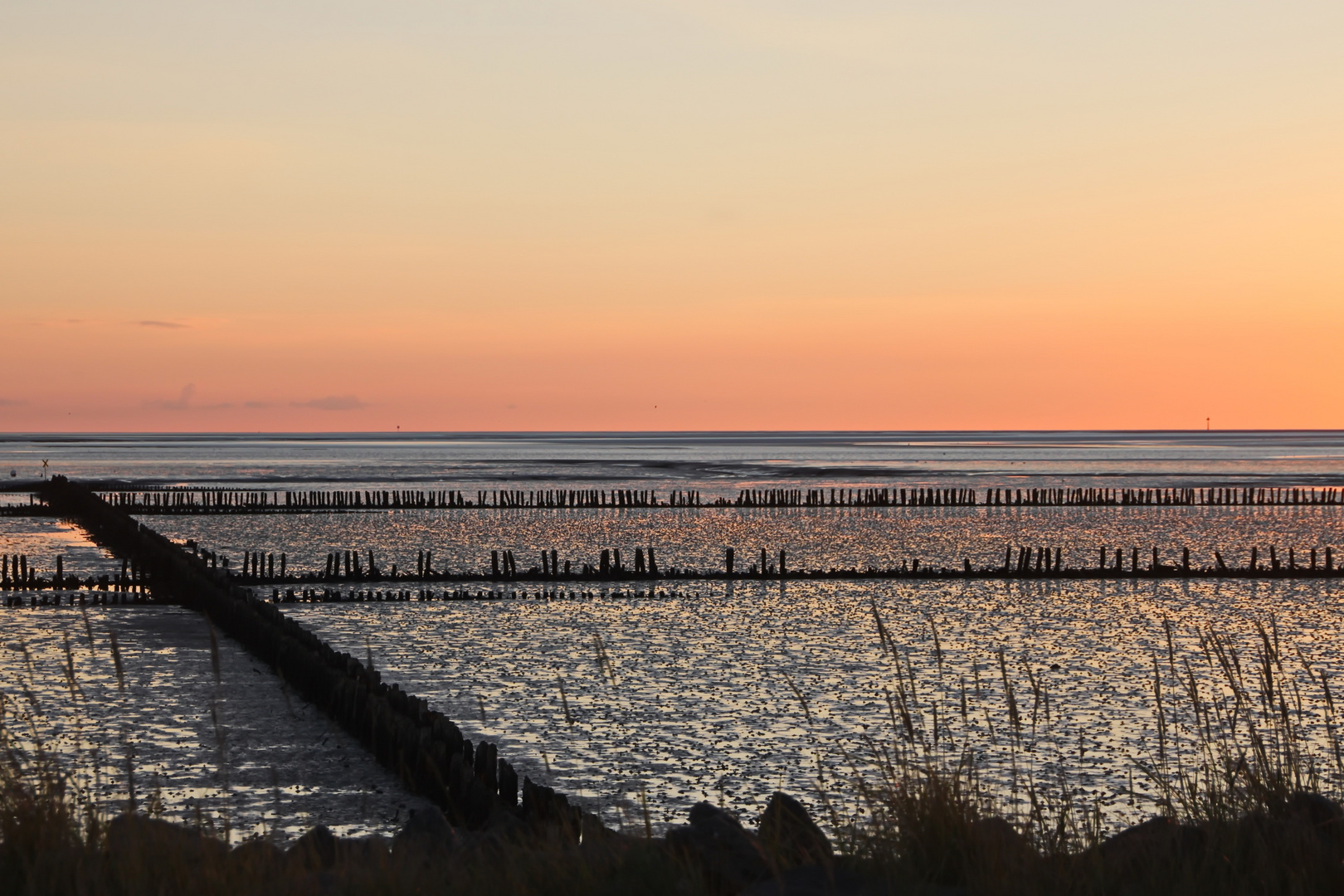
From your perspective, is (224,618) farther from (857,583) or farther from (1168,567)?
(1168,567)

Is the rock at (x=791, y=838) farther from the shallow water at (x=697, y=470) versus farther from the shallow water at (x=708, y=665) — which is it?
the shallow water at (x=697, y=470)

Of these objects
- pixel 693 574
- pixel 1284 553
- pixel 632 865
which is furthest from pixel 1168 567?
pixel 632 865

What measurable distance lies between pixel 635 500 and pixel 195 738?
5490cm

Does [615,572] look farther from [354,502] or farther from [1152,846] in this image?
[354,502]

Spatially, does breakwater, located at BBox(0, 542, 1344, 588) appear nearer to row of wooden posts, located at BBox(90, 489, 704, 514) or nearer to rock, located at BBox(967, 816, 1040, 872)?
rock, located at BBox(967, 816, 1040, 872)

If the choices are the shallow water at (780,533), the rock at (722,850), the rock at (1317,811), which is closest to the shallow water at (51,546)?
the shallow water at (780,533)

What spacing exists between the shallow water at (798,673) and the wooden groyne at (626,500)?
34524mm

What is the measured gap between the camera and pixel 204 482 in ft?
322

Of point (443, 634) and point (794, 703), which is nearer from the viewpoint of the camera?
point (794, 703)

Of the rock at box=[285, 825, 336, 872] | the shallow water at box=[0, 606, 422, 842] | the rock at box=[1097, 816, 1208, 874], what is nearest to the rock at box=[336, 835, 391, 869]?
the rock at box=[285, 825, 336, 872]

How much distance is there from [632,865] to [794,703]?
1182 centimetres

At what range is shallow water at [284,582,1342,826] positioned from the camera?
14.4 meters

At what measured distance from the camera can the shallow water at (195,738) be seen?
42.0 ft

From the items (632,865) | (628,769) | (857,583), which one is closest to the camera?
(632,865)
